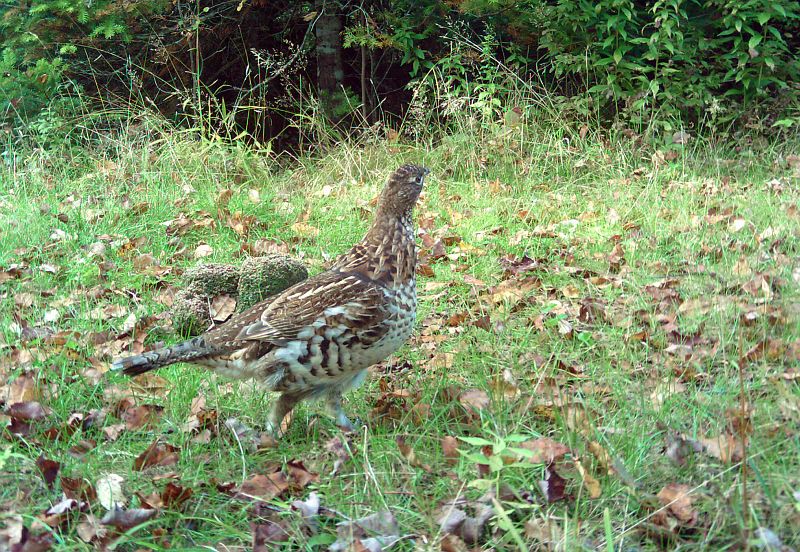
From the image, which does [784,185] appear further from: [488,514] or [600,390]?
[488,514]

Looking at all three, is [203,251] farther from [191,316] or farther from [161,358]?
[161,358]

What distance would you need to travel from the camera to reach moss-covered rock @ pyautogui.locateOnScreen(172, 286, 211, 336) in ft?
16.2

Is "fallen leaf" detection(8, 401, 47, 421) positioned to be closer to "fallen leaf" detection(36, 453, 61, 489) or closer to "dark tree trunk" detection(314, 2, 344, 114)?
"fallen leaf" detection(36, 453, 61, 489)

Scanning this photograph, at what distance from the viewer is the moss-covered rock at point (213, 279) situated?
511 cm

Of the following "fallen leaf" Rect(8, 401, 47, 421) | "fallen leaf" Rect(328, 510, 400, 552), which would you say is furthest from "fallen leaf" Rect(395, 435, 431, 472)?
"fallen leaf" Rect(8, 401, 47, 421)

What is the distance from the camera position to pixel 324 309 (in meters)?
3.65

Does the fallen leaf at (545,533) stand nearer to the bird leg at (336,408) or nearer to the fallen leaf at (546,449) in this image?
the fallen leaf at (546,449)

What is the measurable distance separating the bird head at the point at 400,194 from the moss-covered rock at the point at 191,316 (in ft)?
5.08

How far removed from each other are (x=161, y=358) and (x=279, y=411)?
58 cm

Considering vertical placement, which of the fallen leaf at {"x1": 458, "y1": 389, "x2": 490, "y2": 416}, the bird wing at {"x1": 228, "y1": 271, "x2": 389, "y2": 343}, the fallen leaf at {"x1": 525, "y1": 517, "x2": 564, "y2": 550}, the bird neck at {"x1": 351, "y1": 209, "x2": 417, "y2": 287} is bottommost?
the fallen leaf at {"x1": 458, "y1": 389, "x2": 490, "y2": 416}

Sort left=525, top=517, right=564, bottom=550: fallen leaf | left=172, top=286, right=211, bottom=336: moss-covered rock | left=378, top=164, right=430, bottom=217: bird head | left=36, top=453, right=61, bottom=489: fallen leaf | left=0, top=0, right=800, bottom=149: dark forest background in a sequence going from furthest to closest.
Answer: left=0, top=0, right=800, bottom=149: dark forest background < left=172, top=286, right=211, bottom=336: moss-covered rock < left=378, top=164, right=430, bottom=217: bird head < left=36, top=453, right=61, bottom=489: fallen leaf < left=525, top=517, right=564, bottom=550: fallen leaf

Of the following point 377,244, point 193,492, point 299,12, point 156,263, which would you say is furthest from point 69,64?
point 193,492

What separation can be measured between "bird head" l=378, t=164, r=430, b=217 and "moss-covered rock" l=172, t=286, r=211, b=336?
1547 mm

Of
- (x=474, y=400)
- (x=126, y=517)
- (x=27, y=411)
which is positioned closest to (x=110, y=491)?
(x=126, y=517)
